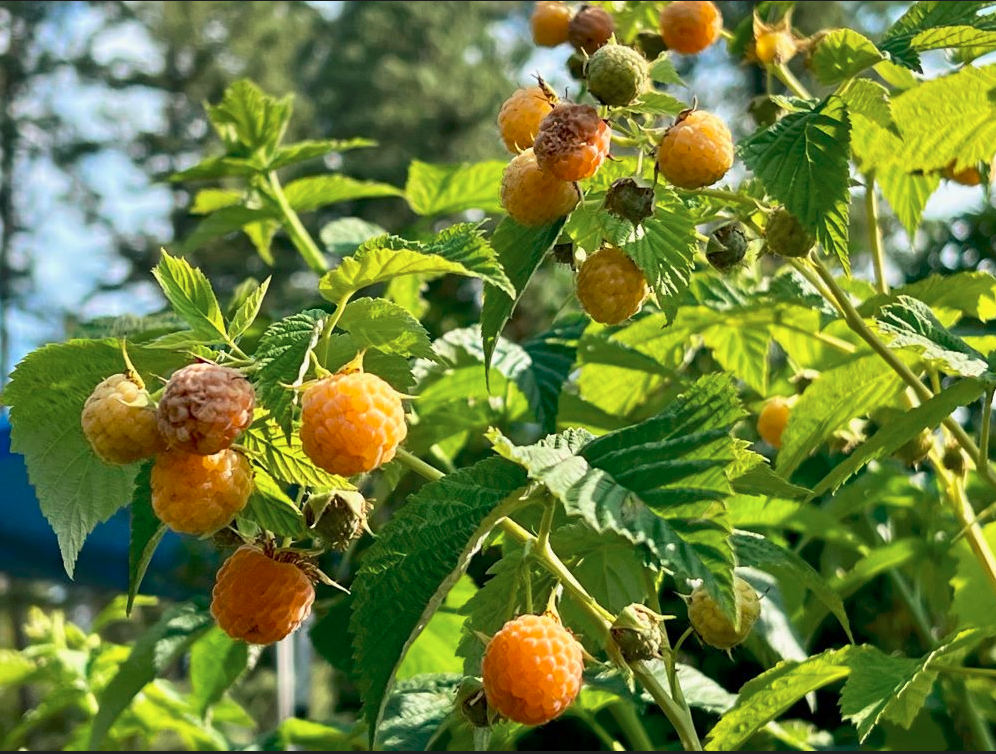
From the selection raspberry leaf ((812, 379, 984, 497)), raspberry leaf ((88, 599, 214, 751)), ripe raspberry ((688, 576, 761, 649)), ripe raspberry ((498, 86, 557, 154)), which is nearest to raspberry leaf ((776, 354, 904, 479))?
raspberry leaf ((812, 379, 984, 497))

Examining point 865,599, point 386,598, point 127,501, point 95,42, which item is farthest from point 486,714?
point 95,42

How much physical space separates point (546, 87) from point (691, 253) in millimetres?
142

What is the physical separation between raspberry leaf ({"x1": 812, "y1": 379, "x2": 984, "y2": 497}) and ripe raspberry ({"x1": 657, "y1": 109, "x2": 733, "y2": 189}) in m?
0.20

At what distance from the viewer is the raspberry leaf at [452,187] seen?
135cm

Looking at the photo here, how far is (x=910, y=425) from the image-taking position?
77cm

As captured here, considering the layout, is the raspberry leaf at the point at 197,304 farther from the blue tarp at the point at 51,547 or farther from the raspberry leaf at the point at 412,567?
the blue tarp at the point at 51,547

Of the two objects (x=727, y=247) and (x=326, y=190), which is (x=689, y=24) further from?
(x=326, y=190)

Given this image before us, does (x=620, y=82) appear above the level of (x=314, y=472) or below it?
above

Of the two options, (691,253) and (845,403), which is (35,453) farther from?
(845,403)

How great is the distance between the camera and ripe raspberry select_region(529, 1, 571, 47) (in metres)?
0.99

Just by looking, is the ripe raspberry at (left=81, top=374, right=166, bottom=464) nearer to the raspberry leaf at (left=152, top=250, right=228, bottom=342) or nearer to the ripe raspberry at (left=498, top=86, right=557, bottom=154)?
the raspberry leaf at (left=152, top=250, right=228, bottom=342)

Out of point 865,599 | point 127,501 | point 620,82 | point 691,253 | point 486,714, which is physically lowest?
point 865,599

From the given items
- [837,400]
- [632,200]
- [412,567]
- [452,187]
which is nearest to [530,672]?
[412,567]

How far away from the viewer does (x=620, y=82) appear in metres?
0.72
